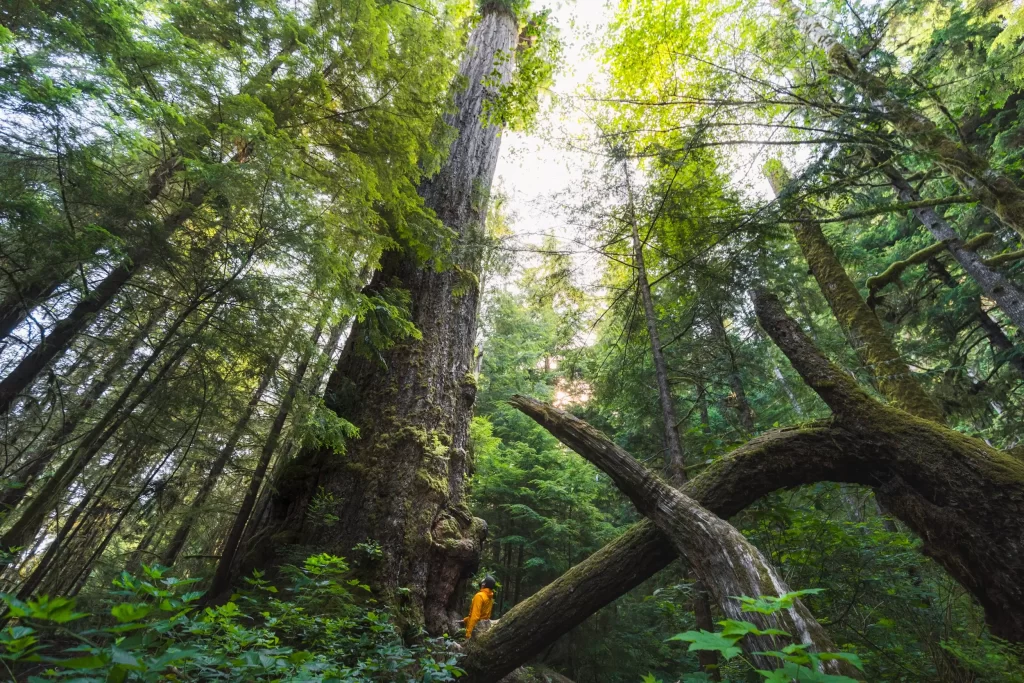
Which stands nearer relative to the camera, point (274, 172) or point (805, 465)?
point (274, 172)

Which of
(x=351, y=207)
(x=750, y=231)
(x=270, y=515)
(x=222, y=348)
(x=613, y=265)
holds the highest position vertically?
(x=613, y=265)

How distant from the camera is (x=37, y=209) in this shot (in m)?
2.85

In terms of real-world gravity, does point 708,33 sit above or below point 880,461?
above

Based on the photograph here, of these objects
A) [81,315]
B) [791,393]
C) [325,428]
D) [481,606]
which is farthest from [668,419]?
[791,393]

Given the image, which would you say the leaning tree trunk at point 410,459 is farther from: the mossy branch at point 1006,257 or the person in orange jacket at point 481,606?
the mossy branch at point 1006,257

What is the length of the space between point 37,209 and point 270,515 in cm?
285

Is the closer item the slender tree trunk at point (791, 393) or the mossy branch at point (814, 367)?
the mossy branch at point (814, 367)

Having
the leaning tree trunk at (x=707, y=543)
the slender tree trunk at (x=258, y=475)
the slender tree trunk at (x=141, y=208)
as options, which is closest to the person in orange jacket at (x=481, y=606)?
the leaning tree trunk at (x=707, y=543)

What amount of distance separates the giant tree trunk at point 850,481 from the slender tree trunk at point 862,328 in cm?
154

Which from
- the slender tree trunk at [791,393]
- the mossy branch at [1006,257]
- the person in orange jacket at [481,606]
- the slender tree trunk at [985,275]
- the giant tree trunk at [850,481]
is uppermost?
the slender tree trunk at [791,393]

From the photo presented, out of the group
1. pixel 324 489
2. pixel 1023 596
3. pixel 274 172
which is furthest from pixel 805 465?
pixel 274 172

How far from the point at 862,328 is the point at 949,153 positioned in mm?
2547

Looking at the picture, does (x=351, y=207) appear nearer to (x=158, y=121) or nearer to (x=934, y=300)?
(x=158, y=121)

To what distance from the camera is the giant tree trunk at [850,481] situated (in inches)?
144
